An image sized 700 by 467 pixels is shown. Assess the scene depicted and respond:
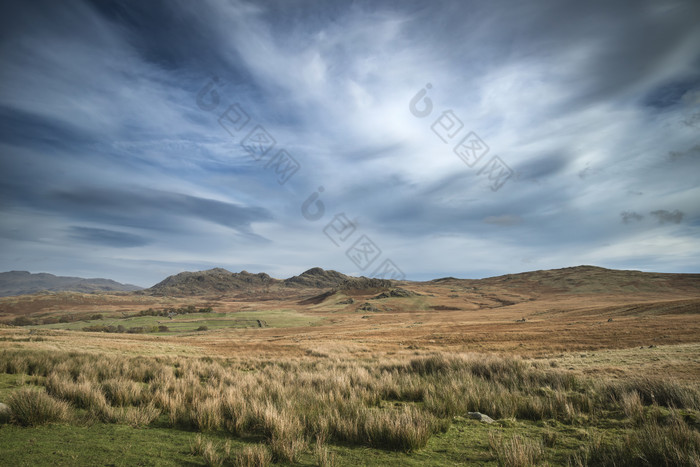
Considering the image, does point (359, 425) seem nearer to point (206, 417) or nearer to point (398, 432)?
point (398, 432)

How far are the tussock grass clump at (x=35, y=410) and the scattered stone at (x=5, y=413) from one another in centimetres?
7

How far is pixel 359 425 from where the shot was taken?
254 inches

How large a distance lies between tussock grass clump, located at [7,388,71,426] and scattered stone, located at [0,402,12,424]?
0.07 metres

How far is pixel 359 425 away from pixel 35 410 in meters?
6.69

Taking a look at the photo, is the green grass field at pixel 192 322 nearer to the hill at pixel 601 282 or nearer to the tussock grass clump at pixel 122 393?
the tussock grass clump at pixel 122 393

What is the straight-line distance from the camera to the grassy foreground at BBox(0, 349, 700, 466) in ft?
16.8

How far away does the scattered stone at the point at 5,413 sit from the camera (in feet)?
20.8

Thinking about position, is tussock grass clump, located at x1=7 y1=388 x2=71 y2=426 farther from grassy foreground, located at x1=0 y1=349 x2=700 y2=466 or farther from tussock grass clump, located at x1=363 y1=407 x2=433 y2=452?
tussock grass clump, located at x1=363 y1=407 x2=433 y2=452

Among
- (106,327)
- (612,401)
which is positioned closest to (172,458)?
(612,401)

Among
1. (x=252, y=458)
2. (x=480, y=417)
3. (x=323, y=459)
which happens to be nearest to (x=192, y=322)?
(x=480, y=417)

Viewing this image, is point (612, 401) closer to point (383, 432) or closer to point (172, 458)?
point (383, 432)

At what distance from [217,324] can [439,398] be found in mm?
64840

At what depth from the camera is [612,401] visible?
333 inches

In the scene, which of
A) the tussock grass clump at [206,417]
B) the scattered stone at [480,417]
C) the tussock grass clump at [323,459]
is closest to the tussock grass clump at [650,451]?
the scattered stone at [480,417]
